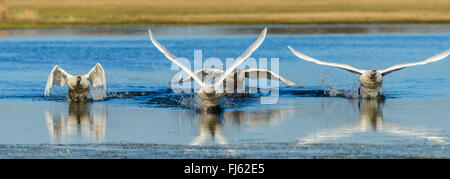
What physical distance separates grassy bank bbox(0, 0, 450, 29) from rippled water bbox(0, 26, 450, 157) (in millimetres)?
17038

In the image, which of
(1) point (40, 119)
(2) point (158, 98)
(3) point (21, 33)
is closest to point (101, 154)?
(1) point (40, 119)

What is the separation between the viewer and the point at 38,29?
55.2 meters

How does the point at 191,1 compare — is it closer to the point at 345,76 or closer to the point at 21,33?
the point at 21,33

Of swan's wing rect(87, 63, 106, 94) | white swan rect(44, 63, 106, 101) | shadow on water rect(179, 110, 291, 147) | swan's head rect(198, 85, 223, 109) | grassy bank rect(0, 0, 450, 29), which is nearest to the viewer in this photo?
shadow on water rect(179, 110, 291, 147)

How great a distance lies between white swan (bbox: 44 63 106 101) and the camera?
22.5 m

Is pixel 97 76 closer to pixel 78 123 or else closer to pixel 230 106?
pixel 230 106

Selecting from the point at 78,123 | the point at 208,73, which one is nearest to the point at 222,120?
the point at 78,123

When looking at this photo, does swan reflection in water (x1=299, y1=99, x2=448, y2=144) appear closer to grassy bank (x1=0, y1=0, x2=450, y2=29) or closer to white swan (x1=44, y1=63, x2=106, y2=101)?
white swan (x1=44, y1=63, x2=106, y2=101)

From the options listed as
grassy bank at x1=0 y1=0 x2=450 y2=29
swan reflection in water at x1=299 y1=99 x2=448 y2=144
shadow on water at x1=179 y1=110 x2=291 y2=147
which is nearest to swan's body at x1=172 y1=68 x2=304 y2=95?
shadow on water at x1=179 y1=110 x2=291 y2=147

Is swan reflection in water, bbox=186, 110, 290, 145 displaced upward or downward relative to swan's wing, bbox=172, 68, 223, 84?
downward

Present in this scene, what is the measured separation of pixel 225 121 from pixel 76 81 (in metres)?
4.37

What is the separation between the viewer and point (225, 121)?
19375mm

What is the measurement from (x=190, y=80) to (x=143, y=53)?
14639 mm

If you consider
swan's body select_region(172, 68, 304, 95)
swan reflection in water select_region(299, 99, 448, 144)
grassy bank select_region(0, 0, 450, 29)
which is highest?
grassy bank select_region(0, 0, 450, 29)
